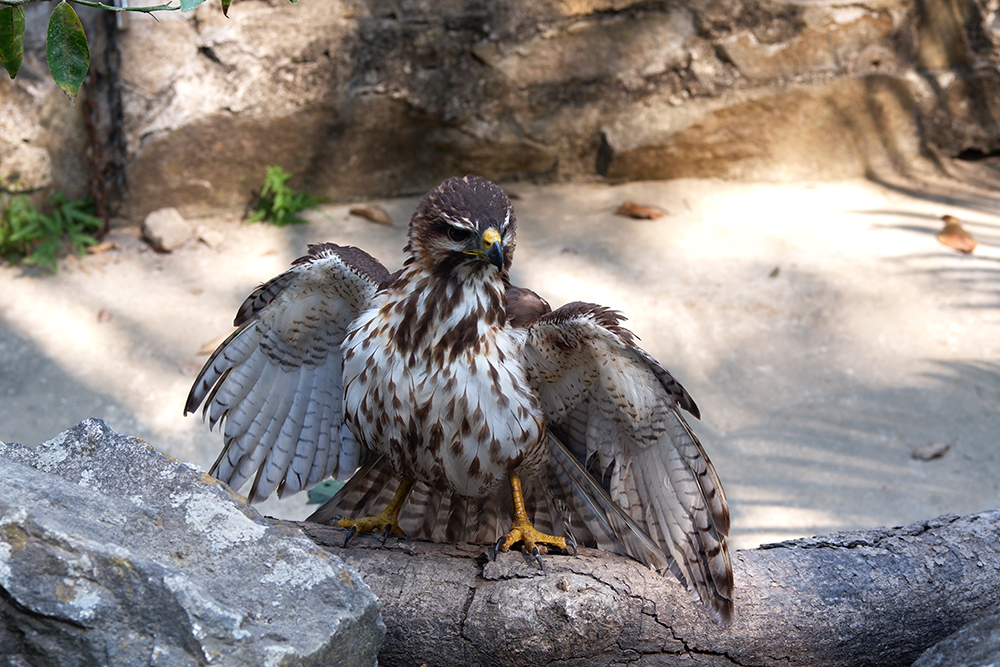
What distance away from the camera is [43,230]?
5.26 metres

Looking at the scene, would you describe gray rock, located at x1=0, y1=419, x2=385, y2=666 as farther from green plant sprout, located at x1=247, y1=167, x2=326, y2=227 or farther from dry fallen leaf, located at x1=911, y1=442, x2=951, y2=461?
green plant sprout, located at x1=247, y1=167, x2=326, y2=227

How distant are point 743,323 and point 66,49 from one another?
154 inches

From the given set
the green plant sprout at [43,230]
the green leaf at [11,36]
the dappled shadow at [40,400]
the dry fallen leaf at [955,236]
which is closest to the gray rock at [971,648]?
the green leaf at [11,36]

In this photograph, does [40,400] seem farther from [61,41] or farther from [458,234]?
[61,41]

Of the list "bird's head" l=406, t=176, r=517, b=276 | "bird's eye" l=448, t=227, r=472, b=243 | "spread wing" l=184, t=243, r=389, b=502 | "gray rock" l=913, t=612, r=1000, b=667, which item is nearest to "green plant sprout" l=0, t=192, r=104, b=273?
"spread wing" l=184, t=243, r=389, b=502

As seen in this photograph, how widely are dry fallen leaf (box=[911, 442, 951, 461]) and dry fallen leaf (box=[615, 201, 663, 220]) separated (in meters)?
2.37

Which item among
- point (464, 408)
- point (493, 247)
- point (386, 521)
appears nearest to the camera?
point (493, 247)

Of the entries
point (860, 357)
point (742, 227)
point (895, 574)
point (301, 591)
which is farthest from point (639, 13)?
point (301, 591)

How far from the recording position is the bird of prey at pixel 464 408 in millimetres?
2287

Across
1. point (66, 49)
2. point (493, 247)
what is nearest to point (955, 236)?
point (493, 247)

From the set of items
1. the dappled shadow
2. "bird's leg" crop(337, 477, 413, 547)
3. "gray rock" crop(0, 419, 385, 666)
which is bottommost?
the dappled shadow

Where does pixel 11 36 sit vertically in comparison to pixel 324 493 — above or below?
above

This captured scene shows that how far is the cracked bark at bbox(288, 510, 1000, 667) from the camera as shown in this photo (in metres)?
2.23

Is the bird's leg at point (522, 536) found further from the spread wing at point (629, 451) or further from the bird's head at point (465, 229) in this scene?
the bird's head at point (465, 229)
